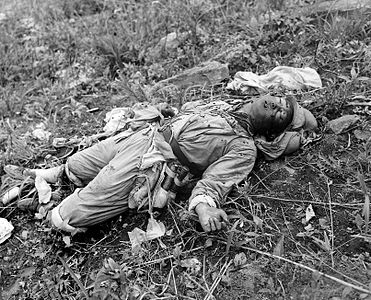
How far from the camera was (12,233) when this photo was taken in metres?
3.22

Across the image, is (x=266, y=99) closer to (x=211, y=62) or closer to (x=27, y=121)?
(x=211, y=62)

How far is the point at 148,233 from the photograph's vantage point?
2920mm

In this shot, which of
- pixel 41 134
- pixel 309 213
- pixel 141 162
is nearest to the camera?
pixel 309 213

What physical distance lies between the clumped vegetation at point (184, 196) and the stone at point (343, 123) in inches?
2.1

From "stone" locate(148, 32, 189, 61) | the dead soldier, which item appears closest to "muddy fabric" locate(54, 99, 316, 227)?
the dead soldier

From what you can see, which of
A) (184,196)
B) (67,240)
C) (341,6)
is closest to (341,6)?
(341,6)

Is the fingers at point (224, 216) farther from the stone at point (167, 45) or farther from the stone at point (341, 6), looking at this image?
the stone at point (341, 6)

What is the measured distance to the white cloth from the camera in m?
3.79

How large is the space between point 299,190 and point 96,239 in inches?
54.4

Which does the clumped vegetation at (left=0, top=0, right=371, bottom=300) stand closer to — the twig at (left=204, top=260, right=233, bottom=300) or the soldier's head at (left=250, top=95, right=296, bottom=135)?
the twig at (left=204, top=260, right=233, bottom=300)

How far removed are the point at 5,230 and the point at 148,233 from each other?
104 cm

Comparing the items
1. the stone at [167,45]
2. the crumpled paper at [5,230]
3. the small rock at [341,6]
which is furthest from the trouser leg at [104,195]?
the small rock at [341,6]

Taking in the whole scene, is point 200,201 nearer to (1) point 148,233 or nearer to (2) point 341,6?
(1) point 148,233

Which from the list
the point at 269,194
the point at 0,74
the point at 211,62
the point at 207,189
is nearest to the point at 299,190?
the point at 269,194
